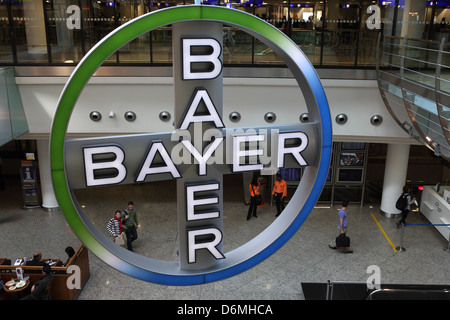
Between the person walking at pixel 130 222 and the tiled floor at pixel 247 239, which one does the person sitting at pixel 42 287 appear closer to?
the tiled floor at pixel 247 239

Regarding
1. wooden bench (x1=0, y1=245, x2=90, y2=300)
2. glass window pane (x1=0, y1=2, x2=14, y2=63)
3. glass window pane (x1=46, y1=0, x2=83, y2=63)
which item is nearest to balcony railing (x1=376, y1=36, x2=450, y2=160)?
glass window pane (x1=46, y1=0, x2=83, y2=63)

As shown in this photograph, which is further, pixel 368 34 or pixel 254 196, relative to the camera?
pixel 254 196

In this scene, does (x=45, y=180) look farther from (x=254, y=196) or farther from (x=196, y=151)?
(x=196, y=151)

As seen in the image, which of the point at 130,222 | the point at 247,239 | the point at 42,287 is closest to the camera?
the point at 42,287

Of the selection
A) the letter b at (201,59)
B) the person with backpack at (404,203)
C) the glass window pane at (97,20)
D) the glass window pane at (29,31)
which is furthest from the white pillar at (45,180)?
the letter b at (201,59)

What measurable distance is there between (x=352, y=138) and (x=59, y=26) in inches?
351

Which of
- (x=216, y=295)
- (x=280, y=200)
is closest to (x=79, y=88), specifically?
(x=216, y=295)

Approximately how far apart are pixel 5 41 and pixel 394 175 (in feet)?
41.1

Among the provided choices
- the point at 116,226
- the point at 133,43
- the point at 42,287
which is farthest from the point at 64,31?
the point at 42,287

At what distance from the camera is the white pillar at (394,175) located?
1502 cm

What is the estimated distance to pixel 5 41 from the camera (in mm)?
12977

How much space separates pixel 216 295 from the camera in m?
10.7

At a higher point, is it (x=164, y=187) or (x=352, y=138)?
(x=352, y=138)
